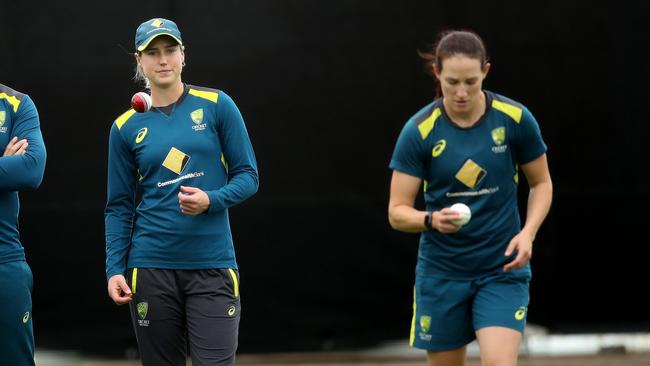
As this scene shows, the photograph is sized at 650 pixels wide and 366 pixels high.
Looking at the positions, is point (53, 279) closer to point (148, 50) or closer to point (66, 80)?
point (66, 80)

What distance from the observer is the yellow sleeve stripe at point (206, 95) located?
418cm

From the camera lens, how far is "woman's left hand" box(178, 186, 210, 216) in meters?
3.90

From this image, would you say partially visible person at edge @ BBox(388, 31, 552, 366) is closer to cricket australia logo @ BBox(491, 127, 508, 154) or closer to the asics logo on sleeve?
cricket australia logo @ BBox(491, 127, 508, 154)

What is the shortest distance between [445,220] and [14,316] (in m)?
1.66

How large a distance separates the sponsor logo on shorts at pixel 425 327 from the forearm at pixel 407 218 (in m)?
0.41

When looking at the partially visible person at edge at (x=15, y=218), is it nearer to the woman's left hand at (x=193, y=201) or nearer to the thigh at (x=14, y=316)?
the thigh at (x=14, y=316)

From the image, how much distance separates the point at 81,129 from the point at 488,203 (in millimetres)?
3016

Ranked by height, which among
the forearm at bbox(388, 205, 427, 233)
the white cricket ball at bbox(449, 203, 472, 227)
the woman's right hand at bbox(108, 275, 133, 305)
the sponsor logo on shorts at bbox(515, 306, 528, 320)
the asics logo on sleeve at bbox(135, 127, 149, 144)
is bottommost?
the sponsor logo on shorts at bbox(515, 306, 528, 320)

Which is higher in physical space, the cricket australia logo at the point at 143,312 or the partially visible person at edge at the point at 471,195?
the partially visible person at edge at the point at 471,195

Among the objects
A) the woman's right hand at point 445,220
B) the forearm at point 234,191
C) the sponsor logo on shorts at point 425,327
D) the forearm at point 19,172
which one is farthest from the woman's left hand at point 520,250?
the forearm at point 19,172

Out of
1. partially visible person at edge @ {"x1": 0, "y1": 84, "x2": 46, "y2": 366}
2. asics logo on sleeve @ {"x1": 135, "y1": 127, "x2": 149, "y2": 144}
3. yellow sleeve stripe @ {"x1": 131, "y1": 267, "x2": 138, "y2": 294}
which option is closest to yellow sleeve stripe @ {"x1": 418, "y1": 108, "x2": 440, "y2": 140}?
asics logo on sleeve @ {"x1": 135, "y1": 127, "x2": 149, "y2": 144}

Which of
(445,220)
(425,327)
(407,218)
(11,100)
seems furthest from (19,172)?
(425,327)

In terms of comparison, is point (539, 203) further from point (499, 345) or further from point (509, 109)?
point (499, 345)

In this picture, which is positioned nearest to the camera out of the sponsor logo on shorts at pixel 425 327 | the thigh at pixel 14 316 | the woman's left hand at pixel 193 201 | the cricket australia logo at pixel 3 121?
the woman's left hand at pixel 193 201
